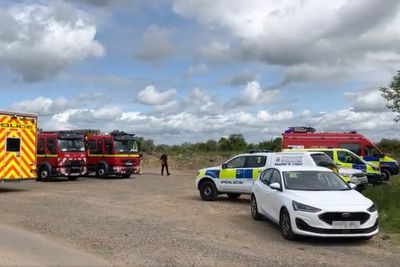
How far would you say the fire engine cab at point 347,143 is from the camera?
28.3 m

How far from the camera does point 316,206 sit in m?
10.3

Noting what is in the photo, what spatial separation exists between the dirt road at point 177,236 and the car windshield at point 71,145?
36.3 feet

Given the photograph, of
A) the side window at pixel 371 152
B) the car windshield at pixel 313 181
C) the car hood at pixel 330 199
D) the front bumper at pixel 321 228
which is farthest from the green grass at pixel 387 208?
the side window at pixel 371 152

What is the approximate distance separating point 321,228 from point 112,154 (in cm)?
2278

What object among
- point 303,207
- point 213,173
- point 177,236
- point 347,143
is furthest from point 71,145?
point 303,207

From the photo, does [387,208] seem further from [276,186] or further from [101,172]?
[101,172]

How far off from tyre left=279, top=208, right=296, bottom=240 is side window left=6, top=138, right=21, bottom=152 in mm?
12970

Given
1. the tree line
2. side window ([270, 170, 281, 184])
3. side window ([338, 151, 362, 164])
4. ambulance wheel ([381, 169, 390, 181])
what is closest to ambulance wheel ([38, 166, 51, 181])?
side window ([338, 151, 362, 164])

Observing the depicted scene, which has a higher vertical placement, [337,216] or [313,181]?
[313,181]

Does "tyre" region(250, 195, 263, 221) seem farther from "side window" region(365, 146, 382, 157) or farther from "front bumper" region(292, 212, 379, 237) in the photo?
"side window" region(365, 146, 382, 157)

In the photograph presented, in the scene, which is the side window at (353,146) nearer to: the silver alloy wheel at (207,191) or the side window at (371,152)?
the side window at (371,152)

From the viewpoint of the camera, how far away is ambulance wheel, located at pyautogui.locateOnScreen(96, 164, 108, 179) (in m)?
31.7

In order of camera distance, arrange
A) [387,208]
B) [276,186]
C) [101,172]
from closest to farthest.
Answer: [276,186] < [387,208] < [101,172]

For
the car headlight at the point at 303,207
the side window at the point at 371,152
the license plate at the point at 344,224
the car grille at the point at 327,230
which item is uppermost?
the side window at the point at 371,152
